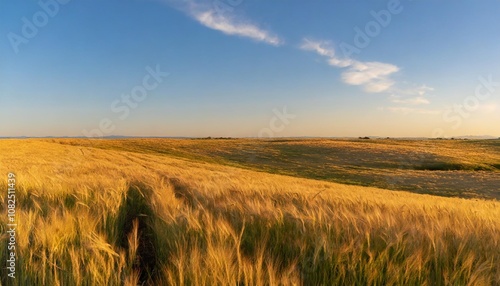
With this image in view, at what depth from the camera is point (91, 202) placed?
10.9ft

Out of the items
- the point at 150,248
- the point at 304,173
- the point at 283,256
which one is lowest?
the point at 304,173

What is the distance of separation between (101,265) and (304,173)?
37.1m

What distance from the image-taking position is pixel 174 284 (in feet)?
4.84

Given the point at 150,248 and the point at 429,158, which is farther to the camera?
the point at 429,158

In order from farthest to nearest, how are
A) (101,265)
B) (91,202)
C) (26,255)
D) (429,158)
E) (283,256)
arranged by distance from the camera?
(429,158)
(91,202)
(283,256)
(26,255)
(101,265)

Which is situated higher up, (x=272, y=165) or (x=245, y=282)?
(x=245, y=282)

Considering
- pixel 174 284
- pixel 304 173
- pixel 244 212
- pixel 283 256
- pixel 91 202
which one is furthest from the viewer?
pixel 304 173

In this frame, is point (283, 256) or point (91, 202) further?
point (91, 202)

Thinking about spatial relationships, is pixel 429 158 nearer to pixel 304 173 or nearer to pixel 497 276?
pixel 304 173

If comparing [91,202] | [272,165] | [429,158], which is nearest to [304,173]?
[272,165]

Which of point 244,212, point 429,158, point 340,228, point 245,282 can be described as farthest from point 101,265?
point 429,158

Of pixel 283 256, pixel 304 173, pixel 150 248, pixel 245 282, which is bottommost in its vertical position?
pixel 304 173

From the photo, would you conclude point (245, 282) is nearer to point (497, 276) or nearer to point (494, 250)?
point (497, 276)

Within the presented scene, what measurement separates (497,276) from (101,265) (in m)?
2.50
